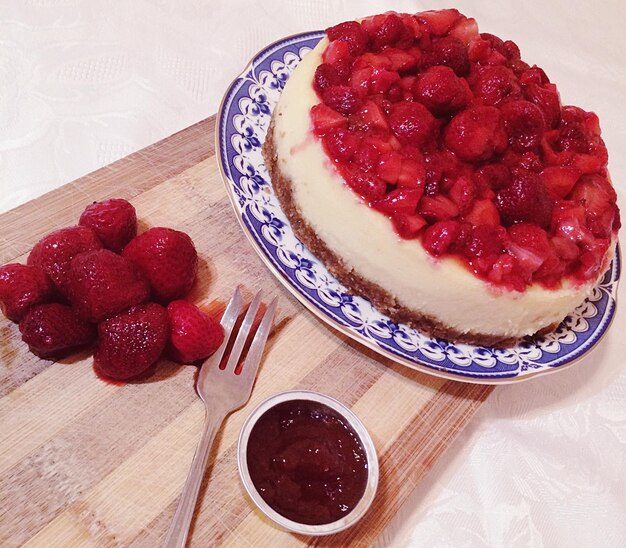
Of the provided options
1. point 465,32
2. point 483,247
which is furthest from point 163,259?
point 465,32

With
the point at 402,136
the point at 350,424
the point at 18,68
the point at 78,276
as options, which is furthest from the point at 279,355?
the point at 18,68

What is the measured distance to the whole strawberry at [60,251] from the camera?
1632mm

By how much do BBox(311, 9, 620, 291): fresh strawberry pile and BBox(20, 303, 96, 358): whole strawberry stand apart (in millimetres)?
872

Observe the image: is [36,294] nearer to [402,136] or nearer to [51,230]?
[51,230]

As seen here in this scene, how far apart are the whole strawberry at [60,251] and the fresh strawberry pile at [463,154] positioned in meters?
0.77

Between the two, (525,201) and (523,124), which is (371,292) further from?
(523,124)

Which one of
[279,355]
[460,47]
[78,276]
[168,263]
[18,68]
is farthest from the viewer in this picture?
[18,68]

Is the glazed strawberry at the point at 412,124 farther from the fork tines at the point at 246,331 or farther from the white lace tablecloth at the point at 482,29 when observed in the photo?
the white lace tablecloth at the point at 482,29

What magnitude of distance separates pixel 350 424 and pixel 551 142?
1.23 m

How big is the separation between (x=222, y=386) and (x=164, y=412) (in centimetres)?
17

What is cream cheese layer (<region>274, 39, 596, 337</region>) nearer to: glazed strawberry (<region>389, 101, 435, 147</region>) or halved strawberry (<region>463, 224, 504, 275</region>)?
halved strawberry (<region>463, 224, 504, 275</region>)

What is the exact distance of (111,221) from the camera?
175cm

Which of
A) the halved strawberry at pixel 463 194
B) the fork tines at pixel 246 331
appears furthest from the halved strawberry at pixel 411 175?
the fork tines at pixel 246 331

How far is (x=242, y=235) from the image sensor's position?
208 cm
